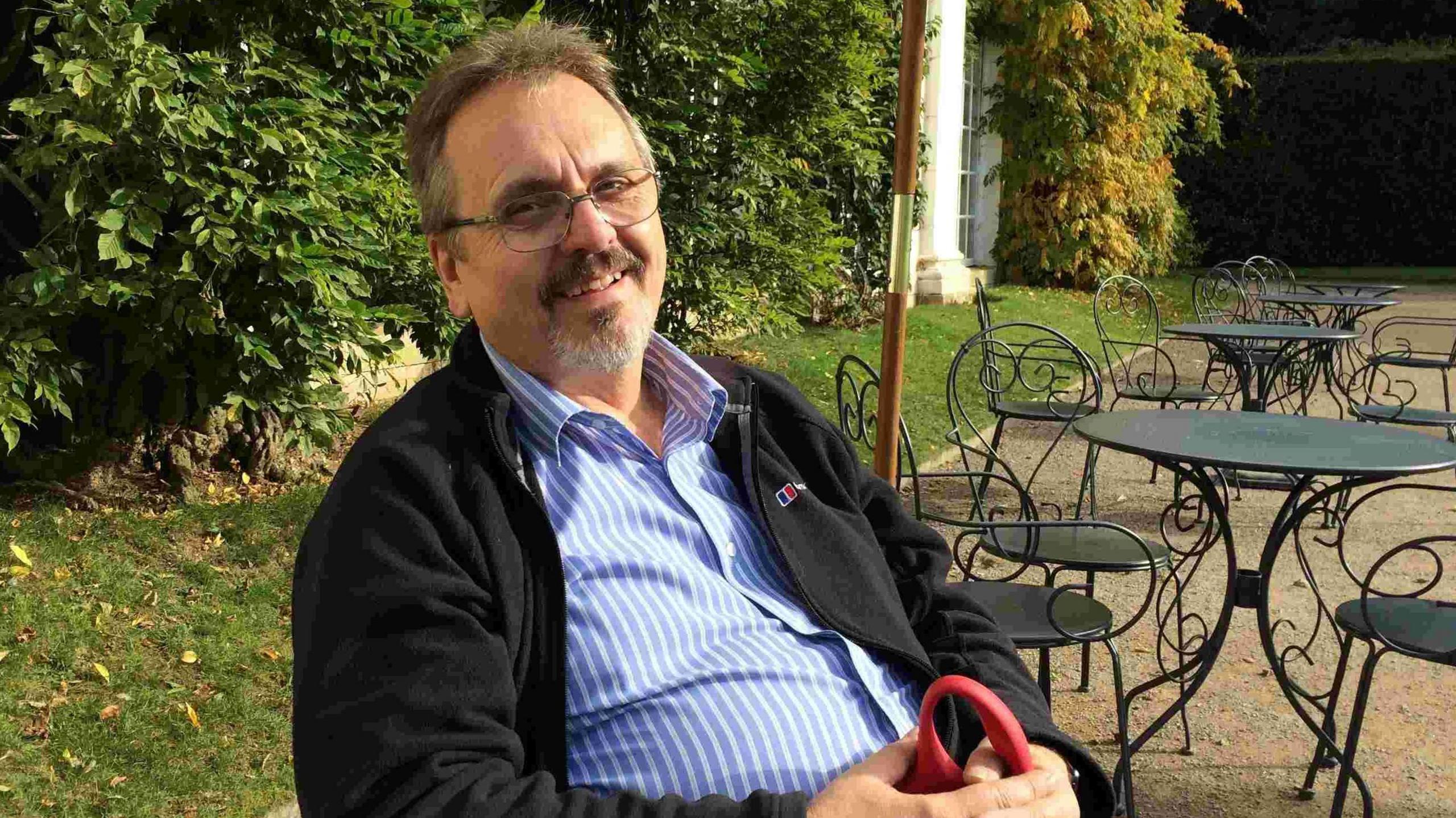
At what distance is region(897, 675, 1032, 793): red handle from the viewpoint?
149 centimetres

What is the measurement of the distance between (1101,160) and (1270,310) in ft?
17.8

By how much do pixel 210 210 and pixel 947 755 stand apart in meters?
3.22

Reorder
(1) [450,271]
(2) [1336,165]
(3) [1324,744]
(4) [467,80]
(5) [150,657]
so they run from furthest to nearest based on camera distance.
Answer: (2) [1336,165] → (5) [150,657] → (3) [1324,744] → (1) [450,271] → (4) [467,80]

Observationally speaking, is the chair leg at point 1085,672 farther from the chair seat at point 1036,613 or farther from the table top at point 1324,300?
the table top at point 1324,300

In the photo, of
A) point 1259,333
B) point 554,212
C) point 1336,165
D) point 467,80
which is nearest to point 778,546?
point 554,212

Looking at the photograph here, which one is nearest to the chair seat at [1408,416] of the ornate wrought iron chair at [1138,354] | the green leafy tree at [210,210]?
the ornate wrought iron chair at [1138,354]

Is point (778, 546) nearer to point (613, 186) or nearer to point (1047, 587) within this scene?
point (613, 186)

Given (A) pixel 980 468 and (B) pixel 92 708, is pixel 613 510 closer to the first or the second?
(B) pixel 92 708

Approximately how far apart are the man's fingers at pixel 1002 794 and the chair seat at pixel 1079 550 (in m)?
1.57

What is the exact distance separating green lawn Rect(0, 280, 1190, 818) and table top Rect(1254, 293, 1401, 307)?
6.34 metres

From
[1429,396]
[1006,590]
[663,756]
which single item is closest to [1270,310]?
[1429,396]

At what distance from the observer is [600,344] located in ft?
6.16

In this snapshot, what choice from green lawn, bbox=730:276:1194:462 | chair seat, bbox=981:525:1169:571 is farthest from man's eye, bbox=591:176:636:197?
green lawn, bbox=730:276:1194:462

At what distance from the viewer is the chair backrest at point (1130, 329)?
9906 millimetres
